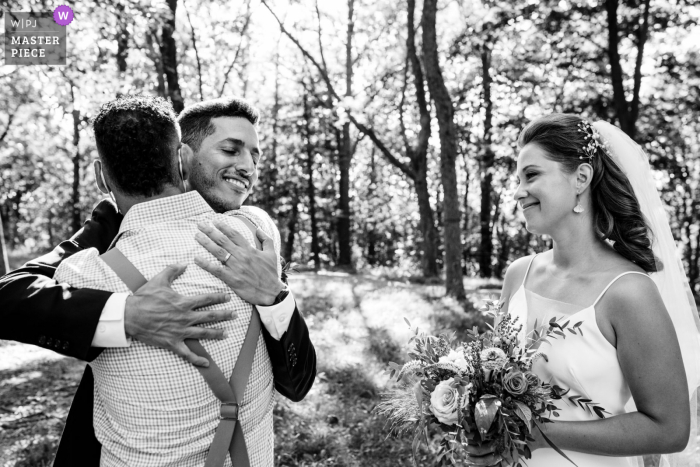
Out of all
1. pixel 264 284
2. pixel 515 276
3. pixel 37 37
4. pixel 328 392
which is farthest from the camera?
pixel 37 37

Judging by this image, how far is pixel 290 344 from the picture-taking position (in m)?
1.99

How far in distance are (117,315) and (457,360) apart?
1337 millimetres

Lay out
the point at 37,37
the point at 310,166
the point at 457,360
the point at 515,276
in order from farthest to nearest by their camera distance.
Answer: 1. the point at 310,166
2. the point at 37,37
3. the point at 515,276
4. the point at 457,360

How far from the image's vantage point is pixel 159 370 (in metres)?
1.76

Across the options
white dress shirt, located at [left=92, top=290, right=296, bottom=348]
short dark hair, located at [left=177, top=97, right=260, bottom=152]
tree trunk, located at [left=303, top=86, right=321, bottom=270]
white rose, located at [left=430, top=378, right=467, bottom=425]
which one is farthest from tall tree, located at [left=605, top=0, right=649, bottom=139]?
tree trunk, located at [left=303, top=86, right=321, bottom=270]

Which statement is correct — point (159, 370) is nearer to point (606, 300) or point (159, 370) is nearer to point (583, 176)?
point (606, 300)

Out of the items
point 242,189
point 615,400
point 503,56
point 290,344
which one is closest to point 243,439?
point 290,344

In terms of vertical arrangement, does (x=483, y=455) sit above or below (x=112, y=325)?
below

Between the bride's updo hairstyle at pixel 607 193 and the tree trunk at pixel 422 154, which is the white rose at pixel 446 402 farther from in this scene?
the tree trunk at pixel 422 154

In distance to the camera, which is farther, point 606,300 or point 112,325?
point 606,300

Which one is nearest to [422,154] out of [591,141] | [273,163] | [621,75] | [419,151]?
[419,151]

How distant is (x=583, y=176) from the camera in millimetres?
2613

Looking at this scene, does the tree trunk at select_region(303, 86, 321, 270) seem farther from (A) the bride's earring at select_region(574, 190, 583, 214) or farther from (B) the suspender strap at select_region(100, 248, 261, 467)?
(B) the suspender strap at select_region(100, 248, 261, 467)

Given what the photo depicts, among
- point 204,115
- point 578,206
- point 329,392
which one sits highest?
point 204,115
